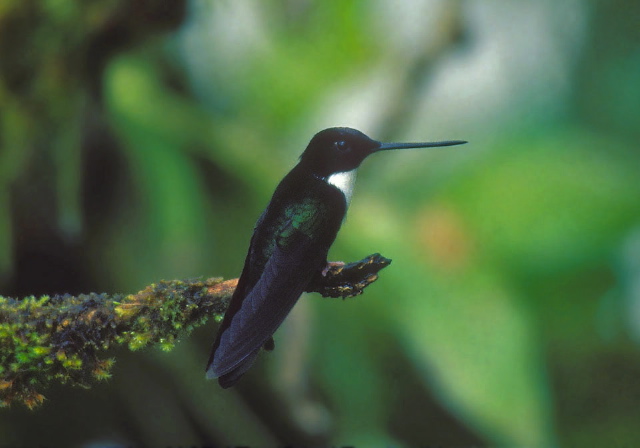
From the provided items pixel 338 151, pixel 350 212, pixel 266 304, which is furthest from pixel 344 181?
pixel 350 212

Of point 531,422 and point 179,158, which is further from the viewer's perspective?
point 179,158

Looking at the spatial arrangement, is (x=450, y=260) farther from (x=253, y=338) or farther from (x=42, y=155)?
(x=253, y=338)

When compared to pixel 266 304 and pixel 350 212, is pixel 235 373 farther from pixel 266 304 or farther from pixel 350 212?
pixel 350 212

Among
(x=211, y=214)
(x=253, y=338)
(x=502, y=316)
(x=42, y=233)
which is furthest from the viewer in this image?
(x=211, y=214)

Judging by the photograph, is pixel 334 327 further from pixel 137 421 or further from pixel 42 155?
pixel 42 155

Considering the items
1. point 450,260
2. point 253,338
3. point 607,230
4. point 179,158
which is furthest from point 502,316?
point 253,338

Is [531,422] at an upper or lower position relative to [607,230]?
lower

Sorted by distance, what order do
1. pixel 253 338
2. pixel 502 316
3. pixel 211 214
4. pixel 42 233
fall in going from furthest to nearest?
pixel 211 214 → pixel 502 316 → pixel 42 233 → pixel 253 338

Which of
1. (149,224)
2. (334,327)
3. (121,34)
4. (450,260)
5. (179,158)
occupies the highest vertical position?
(121,34)

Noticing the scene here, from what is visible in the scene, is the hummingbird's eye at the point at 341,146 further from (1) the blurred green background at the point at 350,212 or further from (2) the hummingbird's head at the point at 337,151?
(1) the blurred green background at the point at 350,212
